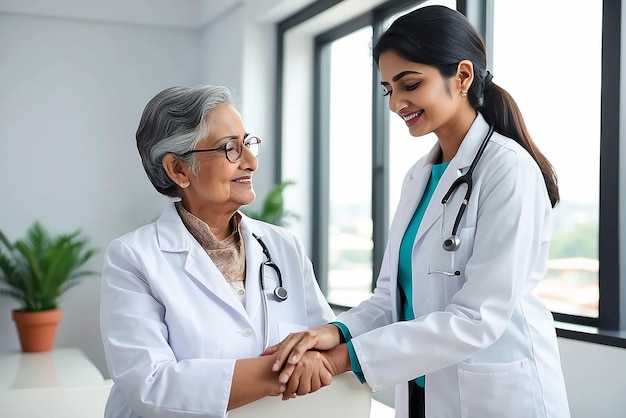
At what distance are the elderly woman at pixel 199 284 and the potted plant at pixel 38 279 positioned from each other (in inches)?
128

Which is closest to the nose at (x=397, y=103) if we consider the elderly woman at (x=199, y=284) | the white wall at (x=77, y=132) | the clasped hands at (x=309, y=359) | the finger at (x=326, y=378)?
the elderly woman at (x=199, y=284)

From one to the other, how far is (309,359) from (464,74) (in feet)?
2.63

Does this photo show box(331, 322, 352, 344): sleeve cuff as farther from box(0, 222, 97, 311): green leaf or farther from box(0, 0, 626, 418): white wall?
box(0, 222, 97, 311): green leaf

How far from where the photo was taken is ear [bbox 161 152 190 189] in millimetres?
1861

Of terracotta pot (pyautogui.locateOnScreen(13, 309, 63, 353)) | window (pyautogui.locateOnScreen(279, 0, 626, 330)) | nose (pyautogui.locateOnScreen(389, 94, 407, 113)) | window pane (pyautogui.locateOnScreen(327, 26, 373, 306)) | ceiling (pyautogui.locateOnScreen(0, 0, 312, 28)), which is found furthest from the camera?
ceiling (pyautogui.locateOnScreen(0, 0, 312, 28))

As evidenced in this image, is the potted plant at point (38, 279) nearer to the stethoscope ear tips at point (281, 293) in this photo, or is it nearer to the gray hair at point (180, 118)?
the gray hair at point (180, 118)

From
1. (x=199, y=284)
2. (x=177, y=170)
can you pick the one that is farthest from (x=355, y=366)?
(x=177, y=170)

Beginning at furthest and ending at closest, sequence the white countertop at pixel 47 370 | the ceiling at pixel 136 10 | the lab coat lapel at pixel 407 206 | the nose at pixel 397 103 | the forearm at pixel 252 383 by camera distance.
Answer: the ceiling at pixel 136 10 < the white countertop at pixel 47 370 < the lab coat lapel at pixel 407 206 < the nose at pixel 397 103 < the forearm at pixel 252 383

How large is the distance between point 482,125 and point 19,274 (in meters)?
3.91

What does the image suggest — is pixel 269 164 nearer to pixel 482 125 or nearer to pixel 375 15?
pixel 375 15

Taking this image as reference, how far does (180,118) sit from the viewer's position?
5.92 ft

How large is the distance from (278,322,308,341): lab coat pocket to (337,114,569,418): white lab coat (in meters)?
0.12

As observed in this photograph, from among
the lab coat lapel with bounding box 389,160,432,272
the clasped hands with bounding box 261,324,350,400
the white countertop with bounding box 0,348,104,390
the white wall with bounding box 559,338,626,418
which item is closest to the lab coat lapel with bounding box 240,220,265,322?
the clasped hands with bounding box 261,324,350,400

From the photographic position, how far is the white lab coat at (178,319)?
5.07 feet
